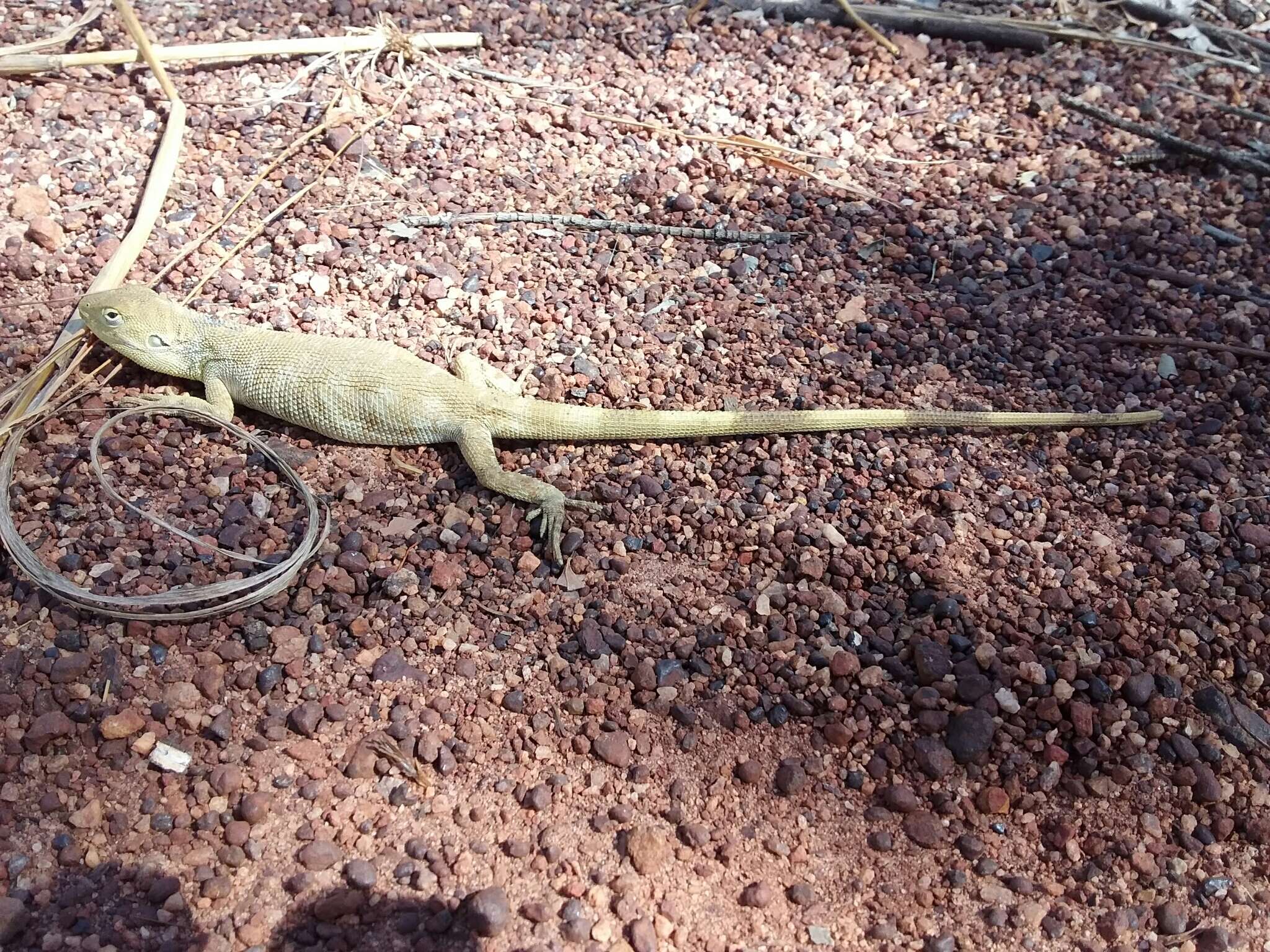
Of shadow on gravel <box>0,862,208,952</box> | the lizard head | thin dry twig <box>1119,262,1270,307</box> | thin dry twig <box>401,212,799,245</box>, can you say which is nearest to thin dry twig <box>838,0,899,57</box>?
thin dry twig <box>401,212,799,245</box>

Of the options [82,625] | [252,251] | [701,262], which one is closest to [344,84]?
[252,251]

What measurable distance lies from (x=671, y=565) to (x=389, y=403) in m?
1.09

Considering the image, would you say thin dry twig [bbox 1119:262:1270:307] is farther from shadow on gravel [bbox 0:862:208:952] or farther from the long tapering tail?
shadow on gravel [bbox 0:862:208:952]

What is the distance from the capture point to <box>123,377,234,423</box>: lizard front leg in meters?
3.19

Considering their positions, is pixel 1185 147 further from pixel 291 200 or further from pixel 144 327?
pixel 144 327

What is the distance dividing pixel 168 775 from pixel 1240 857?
264 cm

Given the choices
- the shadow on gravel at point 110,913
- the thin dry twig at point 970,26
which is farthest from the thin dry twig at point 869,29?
the shadow on gravel at point 110,913

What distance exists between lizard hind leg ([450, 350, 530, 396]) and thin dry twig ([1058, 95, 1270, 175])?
3.18 m

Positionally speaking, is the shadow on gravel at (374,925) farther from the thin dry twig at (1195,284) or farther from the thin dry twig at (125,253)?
the thin dry twig at (1195,284)

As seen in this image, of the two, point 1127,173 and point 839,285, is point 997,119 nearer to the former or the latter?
point 1127,173

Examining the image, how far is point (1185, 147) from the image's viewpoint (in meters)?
4.29

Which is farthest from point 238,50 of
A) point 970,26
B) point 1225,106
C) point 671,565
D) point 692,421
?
point 1225,106

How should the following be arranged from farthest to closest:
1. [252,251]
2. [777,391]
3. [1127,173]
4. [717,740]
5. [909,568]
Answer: [1127,173]
[252,251]
[777,391]
[909,568]
[717,740]

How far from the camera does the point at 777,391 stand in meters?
3.36
